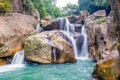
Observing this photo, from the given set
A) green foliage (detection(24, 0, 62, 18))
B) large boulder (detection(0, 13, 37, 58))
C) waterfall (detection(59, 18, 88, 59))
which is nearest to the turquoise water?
large boulder (detection(0, 13, 37, 58))

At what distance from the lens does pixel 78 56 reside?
19047 millimetres

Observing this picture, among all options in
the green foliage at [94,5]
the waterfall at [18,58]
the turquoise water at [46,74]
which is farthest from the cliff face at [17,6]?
the green foliage at [94,5]

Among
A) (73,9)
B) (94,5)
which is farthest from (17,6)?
(73,9)

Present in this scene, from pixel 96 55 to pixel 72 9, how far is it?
2273 cm

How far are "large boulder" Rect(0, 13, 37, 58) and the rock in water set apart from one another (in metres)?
1.37

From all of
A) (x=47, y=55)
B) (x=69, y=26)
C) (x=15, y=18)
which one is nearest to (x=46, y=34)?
(x=47, y=55)

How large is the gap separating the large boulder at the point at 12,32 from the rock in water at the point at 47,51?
1373 mm

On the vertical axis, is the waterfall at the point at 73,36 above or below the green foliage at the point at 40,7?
below

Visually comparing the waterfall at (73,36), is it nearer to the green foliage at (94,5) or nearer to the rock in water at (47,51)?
the rock in water at (47,51)

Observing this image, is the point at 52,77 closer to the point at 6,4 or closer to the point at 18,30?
the point at 18,30

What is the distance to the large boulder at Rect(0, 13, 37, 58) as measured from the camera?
1558 centimetres

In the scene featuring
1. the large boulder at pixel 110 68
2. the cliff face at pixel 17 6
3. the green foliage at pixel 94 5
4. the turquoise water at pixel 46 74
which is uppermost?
the green foliage at pixel 94 5

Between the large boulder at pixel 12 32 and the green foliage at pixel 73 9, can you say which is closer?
the large boulder at pixel 12 32

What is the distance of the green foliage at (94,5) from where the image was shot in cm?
2770
